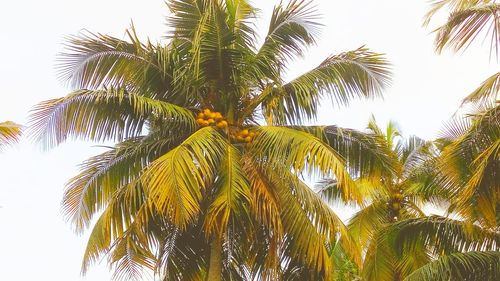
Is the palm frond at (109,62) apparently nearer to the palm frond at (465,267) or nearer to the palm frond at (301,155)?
the palm frond at (301,155)

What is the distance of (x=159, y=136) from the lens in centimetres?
1093

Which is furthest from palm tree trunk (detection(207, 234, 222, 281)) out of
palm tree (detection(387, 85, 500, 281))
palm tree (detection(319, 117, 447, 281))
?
Result: palm tree (detection(319, 117, 447, 281))

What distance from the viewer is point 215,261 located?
10.2 metres

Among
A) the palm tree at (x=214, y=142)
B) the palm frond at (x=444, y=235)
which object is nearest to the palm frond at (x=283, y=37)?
the palm tree at (x=214, y=142)

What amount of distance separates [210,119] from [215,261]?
2.11m

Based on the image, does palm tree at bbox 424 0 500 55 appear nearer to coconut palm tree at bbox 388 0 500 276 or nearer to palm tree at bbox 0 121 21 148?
coconut palm tree at bbox 388 0 500 276

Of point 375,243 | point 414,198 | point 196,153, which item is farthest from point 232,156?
point 414,198

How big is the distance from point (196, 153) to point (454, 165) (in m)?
4.42

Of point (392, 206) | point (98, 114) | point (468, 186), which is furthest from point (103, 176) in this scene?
point (392, 206)

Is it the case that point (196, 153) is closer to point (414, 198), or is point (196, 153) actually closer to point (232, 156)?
point (232, 156)

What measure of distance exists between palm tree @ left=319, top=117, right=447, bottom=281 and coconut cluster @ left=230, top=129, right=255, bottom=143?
207 inches

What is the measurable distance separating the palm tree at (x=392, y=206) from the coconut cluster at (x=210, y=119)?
5625 mm

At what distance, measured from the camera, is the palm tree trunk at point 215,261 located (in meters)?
10.1

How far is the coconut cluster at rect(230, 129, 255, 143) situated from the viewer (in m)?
10.7
